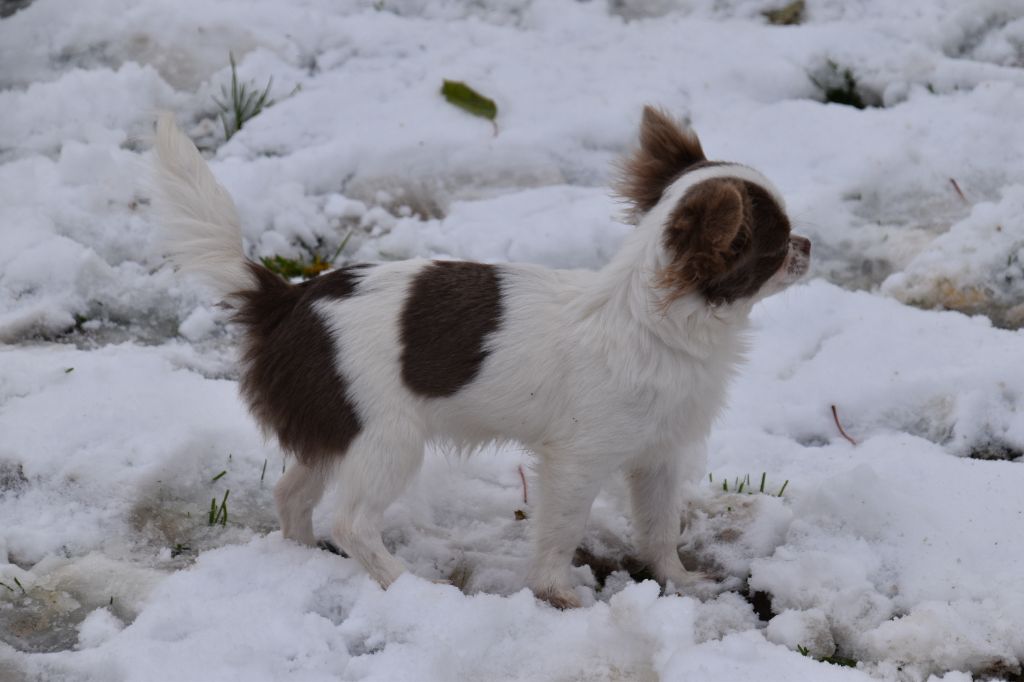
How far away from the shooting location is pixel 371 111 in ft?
19.4

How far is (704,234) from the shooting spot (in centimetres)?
301

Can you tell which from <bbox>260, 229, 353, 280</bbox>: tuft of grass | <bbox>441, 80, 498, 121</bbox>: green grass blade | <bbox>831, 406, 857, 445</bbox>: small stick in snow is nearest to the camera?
<bbox>831, 406, 857, 445</bbox>: small stick in snow

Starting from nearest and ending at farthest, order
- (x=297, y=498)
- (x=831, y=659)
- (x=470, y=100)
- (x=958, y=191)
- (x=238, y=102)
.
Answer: (x=831, y=659)
(x=297, y=498)
(x=958, y=191)
(x=238, y=102)
(x=470, y=100)

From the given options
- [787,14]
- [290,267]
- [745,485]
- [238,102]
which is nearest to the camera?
[745,485]

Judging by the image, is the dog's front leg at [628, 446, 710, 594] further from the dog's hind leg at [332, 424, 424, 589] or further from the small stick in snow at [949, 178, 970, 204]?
the small stick in snow at [949, 178, 970, 204]

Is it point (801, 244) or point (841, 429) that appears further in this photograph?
point (841, 429)

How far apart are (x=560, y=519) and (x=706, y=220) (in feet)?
3.03

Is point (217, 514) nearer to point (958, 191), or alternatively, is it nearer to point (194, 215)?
point (194, 215)

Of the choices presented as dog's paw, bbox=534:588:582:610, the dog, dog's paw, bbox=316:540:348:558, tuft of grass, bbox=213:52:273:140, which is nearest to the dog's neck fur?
the dog

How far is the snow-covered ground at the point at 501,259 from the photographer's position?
2.94 meters

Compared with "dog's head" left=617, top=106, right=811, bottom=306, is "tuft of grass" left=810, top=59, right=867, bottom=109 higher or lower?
lower

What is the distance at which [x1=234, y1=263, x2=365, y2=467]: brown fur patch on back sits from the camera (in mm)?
3213

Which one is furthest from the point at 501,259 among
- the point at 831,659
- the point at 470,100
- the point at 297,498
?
the point at 831,659

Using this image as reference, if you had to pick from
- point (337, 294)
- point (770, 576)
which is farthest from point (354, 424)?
point (770, 576)
